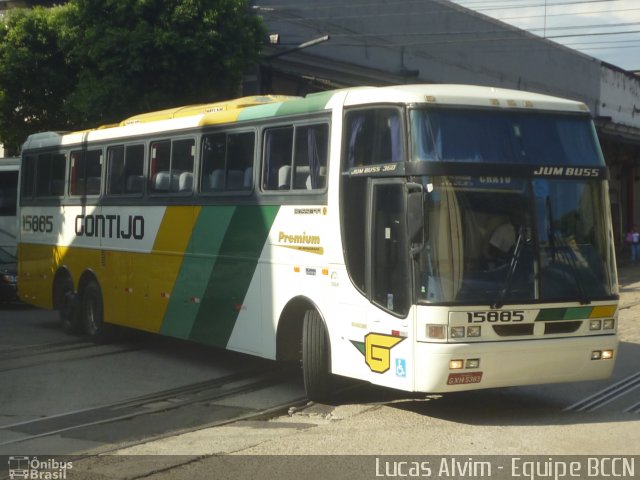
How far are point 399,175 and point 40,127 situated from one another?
732 inches

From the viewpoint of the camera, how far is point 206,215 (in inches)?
505

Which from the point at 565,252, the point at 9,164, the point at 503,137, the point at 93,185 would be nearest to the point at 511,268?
Answer: the point at 565,252

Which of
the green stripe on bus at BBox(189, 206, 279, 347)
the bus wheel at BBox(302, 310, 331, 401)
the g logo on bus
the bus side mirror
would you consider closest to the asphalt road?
the bus wheel at BBox(302, 310, 331, 401)

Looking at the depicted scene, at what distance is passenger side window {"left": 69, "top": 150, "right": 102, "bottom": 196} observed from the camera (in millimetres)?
15703

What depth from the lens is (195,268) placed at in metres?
13.1

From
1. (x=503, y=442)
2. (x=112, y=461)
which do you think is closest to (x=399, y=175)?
(x=503, y=442)

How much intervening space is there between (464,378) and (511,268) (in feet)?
3.69

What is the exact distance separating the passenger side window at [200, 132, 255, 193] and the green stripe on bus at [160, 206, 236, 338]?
0.31m

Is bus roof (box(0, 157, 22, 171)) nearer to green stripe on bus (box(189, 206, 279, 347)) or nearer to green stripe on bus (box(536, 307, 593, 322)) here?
green stripe on bus (box(189, 206, 279, 347))

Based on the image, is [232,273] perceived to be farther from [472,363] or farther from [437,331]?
[472,363]

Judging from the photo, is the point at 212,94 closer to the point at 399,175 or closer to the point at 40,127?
the point at 40,127

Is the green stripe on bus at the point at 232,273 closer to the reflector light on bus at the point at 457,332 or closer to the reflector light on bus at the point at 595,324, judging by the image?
the reflector light on bus at the point at 457,332

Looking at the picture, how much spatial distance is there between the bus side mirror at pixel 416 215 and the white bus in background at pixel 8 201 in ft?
66.8

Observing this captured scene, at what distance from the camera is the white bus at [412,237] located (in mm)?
9250
